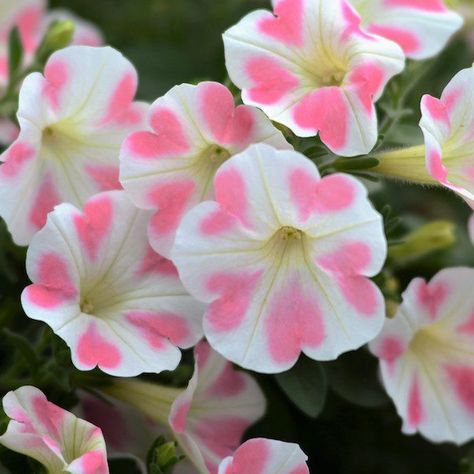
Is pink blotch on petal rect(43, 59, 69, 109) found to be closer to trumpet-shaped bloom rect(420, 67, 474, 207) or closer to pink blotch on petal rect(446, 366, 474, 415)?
trumpet-shaped bloom rect(420, 67, 474, 207)

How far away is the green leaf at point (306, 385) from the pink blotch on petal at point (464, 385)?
5.3 inches

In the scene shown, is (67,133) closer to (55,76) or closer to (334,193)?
(55,76)

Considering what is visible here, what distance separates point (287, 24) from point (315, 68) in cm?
5

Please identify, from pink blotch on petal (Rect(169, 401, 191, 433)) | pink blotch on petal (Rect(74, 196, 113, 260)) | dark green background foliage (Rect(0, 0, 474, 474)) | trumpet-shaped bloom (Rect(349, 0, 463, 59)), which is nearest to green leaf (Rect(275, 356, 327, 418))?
dark green background foliage (Rect(0, 0, 474, 474))

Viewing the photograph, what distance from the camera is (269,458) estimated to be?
0.79 m

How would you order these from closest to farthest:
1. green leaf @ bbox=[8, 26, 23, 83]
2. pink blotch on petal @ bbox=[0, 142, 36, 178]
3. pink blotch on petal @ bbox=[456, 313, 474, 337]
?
pink blotch on petal @ bbox=[0, 142, 36, 178], pink blotch on petal @ bbox=[456, 313, 474, 337], green leaf @ bbox=[8, 26, 23, 83]

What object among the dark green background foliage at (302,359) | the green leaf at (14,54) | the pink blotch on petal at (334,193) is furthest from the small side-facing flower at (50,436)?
the green leaf at (14,54)

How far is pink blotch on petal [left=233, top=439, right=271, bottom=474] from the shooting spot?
0.79 metres

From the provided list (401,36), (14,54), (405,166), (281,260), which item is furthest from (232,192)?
(14,54)

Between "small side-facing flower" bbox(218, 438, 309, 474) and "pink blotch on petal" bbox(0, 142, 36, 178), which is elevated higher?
"pink blotch on petal" bbox(0, 142, 36, 178)

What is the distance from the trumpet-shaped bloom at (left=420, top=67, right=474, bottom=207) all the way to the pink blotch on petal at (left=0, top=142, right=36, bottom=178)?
35 centimetres

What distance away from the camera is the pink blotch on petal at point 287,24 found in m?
0.85

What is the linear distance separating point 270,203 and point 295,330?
11cm

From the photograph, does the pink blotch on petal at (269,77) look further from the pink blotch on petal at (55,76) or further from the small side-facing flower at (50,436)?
the small side-facing flower at (50,436)
